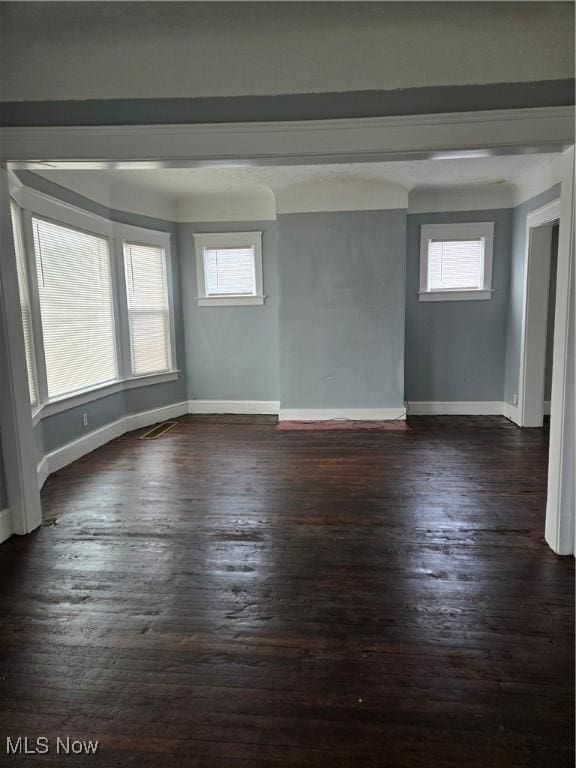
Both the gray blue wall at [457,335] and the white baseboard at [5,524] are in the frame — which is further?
the gray blue wall at [457,335]

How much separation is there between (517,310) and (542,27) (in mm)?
3560

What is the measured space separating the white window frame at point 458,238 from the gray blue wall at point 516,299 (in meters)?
0.27

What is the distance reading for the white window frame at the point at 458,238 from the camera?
552 centimetres

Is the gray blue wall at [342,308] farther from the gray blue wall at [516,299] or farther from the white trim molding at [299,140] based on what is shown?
the white trim molding at [299,140]

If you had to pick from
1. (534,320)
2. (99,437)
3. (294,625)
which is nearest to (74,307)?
(99,437)

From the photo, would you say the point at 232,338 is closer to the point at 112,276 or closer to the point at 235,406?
the point at 235,406

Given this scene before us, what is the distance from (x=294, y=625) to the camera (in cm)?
198

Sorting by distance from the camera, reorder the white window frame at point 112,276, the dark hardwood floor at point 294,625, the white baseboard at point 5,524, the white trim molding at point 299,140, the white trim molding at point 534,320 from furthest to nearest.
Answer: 1. the white trim molding at point 534,320
2. the white window frame at point 112,276
3. the white baseboard at point 5,524
4. the white trim molding at point 299,140
5. the dark hardwood floor at point 294,625

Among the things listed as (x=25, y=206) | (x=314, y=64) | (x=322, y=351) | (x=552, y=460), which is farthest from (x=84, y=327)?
(x=552, y=460)

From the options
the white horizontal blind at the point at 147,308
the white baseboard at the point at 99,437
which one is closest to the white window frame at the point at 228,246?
the white horizontal blind at the point at 147,308

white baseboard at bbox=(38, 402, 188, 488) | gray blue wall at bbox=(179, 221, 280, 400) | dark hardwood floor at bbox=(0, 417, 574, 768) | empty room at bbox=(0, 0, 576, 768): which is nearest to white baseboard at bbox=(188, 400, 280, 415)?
gray blue wall at bbox=(179, 221, 280, 400)

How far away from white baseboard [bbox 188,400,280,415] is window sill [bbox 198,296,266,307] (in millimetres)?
1347

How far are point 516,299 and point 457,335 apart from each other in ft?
2.62

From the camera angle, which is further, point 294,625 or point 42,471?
point 42,471
